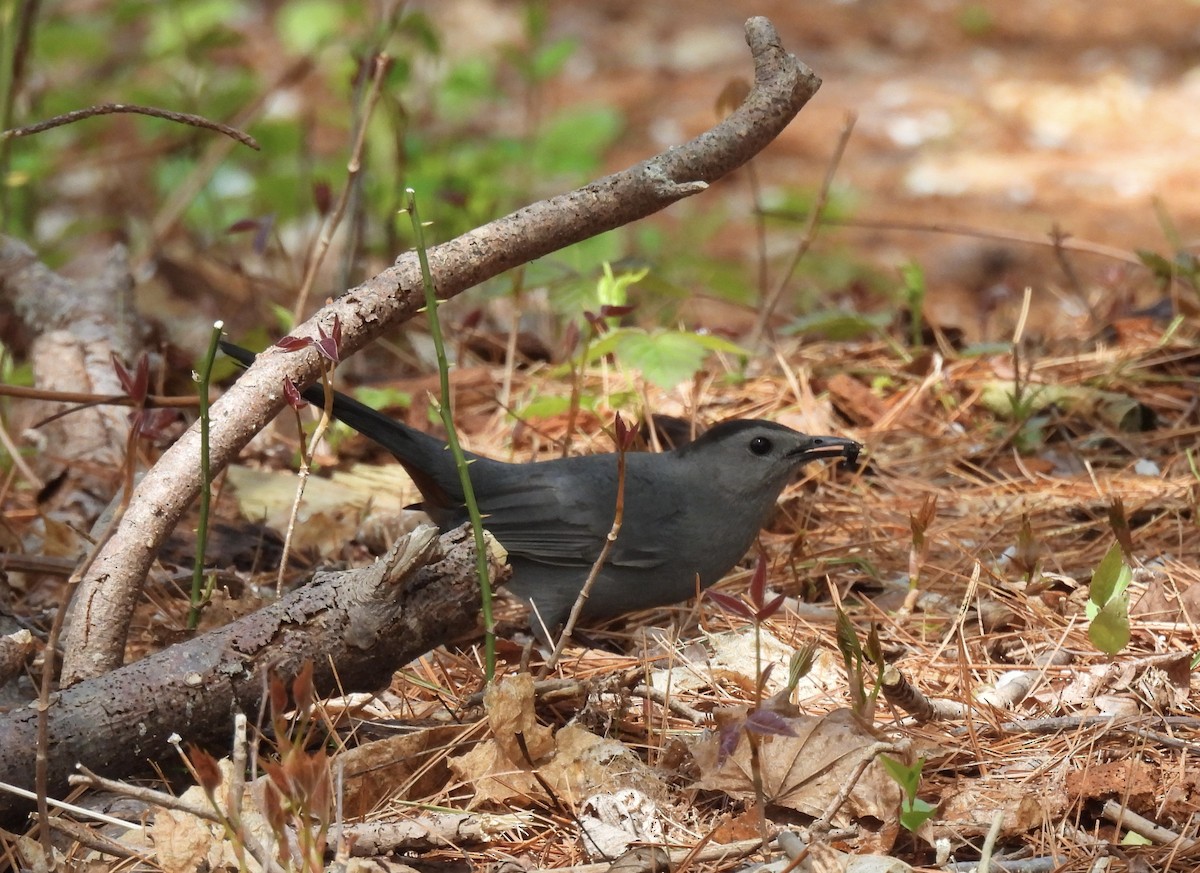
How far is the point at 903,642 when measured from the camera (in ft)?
10.2

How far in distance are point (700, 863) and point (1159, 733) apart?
0.96 meters

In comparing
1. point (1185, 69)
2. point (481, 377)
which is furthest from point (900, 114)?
point (481, 377)

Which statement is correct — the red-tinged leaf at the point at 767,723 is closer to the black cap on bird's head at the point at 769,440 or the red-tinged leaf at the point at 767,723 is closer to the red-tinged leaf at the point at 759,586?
the red-tinged leaf at the point at 759,586

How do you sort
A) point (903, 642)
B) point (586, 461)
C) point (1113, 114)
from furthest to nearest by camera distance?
1. point (1113, 114)
2. point (586, 461)
3. point (903, 642)

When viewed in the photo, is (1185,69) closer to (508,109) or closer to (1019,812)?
(508,109)

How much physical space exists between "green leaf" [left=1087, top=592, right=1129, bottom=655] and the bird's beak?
42.9 inches

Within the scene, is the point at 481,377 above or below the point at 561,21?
below

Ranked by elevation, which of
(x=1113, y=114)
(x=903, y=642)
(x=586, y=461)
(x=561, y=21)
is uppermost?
(x=561, y=21)

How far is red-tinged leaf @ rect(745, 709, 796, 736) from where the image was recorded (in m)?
2.03

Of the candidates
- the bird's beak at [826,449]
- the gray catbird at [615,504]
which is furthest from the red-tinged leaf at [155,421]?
the bird's beak at [826,449]

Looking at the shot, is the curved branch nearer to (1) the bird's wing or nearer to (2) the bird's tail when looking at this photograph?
(2) the bird's tail

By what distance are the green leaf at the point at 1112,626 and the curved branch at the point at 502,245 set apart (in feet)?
4.02

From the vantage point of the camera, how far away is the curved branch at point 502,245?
2.75 metres

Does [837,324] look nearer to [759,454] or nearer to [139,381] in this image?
[759,454]
